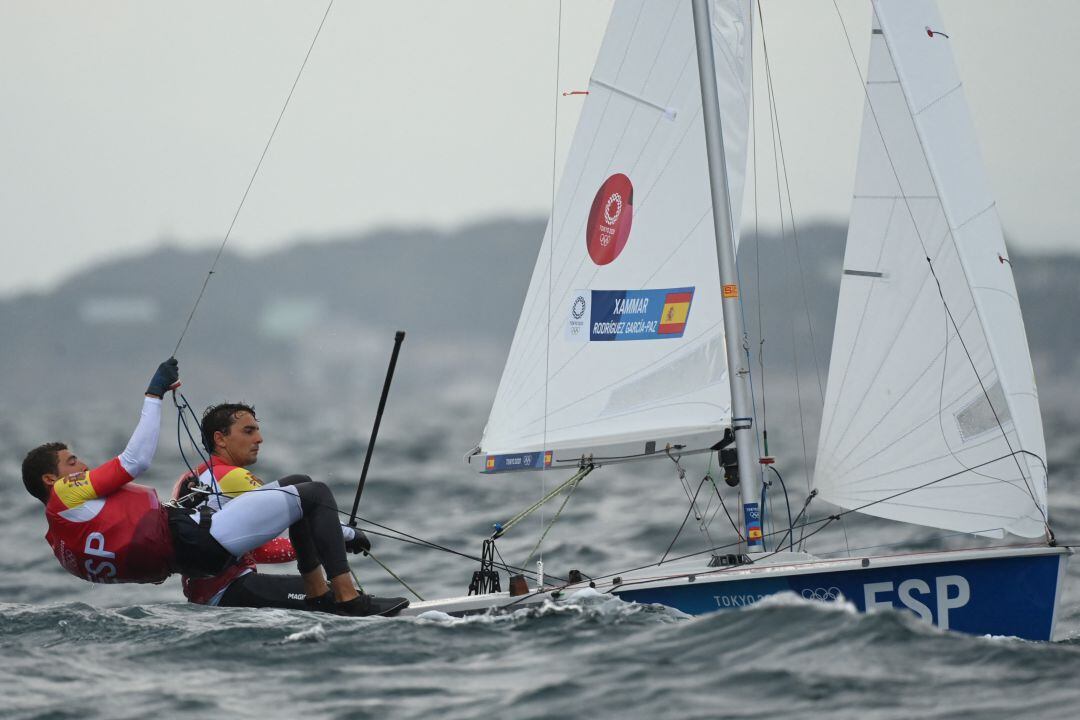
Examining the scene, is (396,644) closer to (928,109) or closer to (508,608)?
(508,608)

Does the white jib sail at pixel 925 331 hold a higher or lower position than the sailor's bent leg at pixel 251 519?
higher

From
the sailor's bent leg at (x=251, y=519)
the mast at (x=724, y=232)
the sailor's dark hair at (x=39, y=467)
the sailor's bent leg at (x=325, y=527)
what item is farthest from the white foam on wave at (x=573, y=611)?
the sailor's dark hair at (x=39, y=467)

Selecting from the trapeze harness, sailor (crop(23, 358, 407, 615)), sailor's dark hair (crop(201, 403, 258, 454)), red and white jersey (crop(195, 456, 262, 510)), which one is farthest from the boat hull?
sailor's dark hair (crop(201, 403, 258, 454))

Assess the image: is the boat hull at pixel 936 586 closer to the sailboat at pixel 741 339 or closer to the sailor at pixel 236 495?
the sailboat at pixel 741 339

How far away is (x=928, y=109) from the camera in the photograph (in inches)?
240

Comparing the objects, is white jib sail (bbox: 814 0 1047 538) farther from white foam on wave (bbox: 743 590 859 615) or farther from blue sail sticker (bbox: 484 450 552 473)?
blue sail sticker (bbox: 484 450 552 473)

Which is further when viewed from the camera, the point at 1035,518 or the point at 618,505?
the point at 618,505

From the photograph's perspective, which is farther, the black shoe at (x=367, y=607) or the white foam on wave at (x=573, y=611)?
the black shoe at (x=367, y=607)

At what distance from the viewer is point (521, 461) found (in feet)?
21.2

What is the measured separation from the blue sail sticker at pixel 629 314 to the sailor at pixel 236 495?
1479mm

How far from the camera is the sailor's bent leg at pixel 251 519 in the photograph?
18.2ft

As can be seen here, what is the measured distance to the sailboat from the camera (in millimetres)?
5566

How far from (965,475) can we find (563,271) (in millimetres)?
2020

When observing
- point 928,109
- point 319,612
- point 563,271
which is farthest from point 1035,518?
point 319,612
